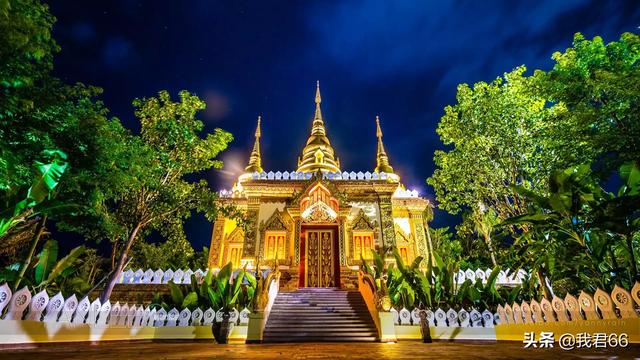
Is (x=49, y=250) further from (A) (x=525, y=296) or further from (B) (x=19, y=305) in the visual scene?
(A) (x=525, y=296)

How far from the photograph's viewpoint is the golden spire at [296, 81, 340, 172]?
20812mm

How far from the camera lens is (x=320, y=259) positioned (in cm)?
1353

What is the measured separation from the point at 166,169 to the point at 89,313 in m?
5.05

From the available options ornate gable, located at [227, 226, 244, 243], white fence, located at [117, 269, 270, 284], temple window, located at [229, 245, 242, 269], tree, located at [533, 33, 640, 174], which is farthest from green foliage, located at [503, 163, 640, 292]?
ornate gable, located at [227, 226, 244, 243]

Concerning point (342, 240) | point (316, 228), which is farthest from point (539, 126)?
point (316, 228)

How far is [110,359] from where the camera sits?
2959 mm

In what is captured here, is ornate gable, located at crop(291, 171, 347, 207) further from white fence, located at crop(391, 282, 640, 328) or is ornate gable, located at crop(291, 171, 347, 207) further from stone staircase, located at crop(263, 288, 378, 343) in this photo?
white fence, located at crop(391, 282, 640, 328)

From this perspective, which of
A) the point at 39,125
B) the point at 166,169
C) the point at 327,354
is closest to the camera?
the point at 327,354

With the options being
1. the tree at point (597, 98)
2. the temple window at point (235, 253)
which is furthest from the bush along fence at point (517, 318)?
the temple window at point (235, 253)

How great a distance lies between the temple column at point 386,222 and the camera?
13.9 metres

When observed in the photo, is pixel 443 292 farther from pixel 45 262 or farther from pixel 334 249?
pixel 45 262

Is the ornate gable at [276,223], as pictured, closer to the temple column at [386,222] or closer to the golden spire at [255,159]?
the temple column at [386,222]

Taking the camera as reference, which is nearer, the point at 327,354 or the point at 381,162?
the point at 327,354

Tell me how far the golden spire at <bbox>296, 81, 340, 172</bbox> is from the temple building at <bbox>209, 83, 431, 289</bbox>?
192 inches
